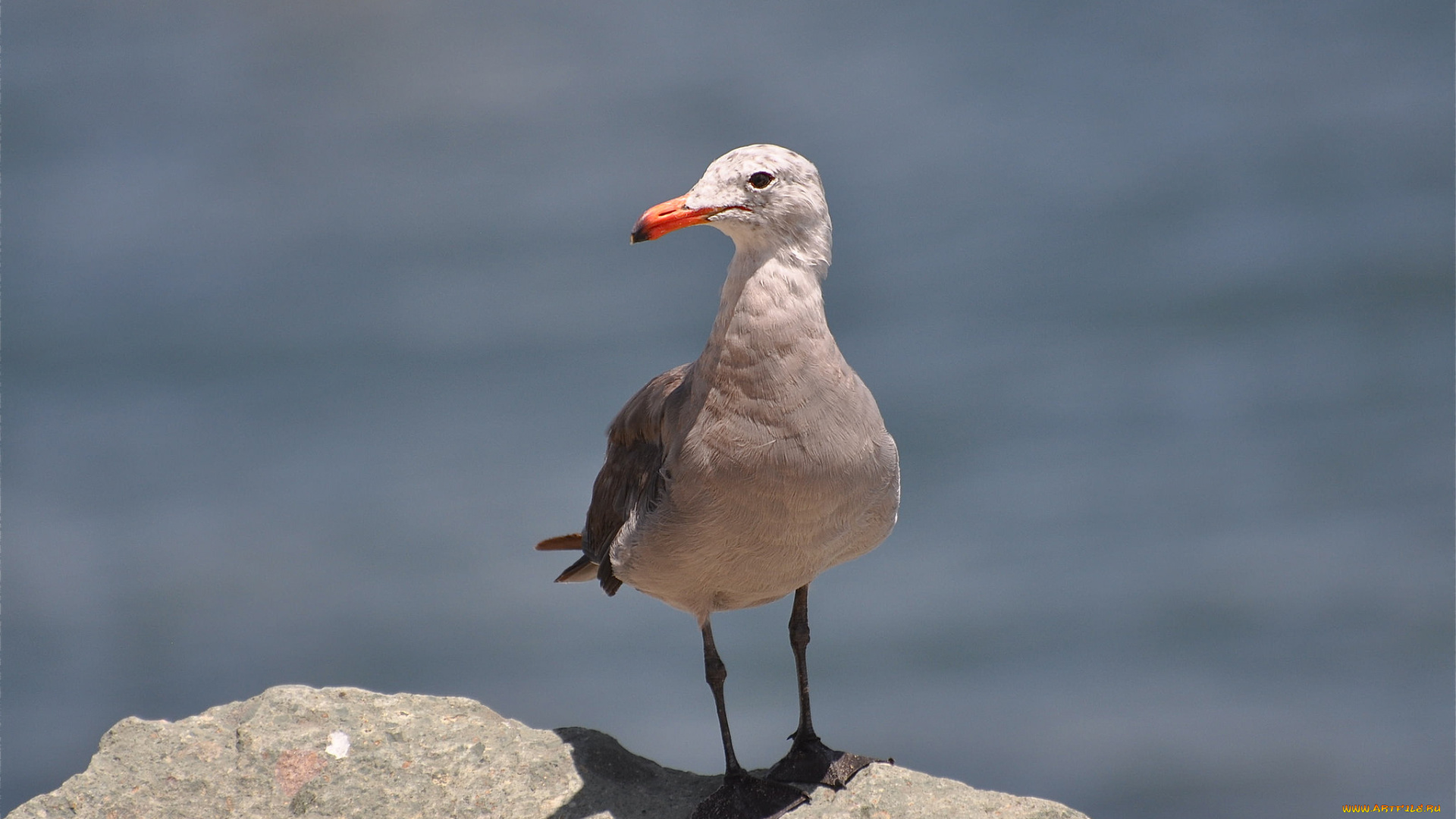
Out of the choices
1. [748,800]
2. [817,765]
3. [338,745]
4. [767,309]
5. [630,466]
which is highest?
[767,309]

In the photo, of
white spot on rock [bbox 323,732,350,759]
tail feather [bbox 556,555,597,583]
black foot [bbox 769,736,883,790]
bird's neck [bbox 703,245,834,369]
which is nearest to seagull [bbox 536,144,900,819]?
bird's neck [bbox 703,245,834,369]

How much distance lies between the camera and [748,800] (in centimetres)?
611

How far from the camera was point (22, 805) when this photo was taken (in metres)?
5.85

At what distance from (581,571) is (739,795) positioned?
1430 millimetres

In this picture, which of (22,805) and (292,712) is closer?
(22,805)

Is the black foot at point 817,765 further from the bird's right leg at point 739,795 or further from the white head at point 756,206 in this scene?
the white head at point 756,206

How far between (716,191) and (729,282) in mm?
424

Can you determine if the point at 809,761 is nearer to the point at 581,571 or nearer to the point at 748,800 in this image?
the point at 748,800

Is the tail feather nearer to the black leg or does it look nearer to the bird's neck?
the black leg

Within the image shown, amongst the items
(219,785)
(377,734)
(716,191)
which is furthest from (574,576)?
(716,191)

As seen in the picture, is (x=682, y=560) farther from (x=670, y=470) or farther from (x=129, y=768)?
(x=129, y=768)

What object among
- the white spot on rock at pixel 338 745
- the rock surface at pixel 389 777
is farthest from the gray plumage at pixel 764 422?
the white spot on rock at pixel 338 745

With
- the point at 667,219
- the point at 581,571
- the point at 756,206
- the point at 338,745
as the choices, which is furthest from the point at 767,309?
the point at 338,745

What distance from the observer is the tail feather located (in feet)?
22.4
